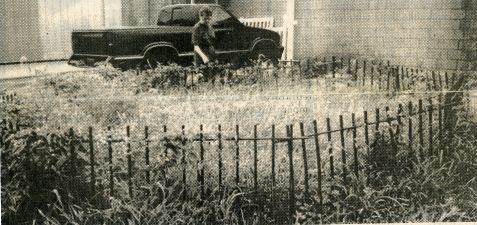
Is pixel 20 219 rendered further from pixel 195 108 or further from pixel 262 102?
pixel 262 102

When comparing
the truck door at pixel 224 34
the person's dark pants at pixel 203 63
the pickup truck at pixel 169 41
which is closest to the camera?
the pickup truck at pixel 169 41

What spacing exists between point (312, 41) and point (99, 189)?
294 centimetres

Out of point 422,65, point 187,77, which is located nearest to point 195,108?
point 187,77

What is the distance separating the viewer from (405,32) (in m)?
5.31

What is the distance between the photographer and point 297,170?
4.53 metres

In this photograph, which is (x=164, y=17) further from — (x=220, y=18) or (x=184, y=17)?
(x=220, y=18)

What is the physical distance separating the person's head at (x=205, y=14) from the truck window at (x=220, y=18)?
5 cm

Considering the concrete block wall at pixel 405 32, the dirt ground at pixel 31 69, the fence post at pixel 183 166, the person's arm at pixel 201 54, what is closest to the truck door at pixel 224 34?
the person's arm at pixel 201 54

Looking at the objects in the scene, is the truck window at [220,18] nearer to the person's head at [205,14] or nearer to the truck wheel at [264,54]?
the person's head at [205,14]

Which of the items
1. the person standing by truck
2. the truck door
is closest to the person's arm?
the person standing by truck

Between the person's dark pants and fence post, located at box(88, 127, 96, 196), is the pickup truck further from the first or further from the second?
fence post, located at box(88, 127, 96, 196)

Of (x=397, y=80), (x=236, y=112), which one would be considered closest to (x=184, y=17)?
(x=236, y=112)

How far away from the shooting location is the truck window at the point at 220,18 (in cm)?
508

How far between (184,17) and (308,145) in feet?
5.78
